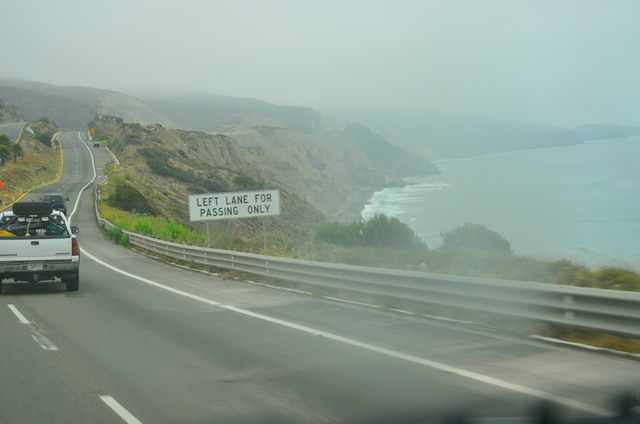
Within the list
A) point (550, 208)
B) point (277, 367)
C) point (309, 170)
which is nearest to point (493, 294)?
point (277, 367)

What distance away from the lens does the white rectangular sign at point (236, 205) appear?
63.2ft

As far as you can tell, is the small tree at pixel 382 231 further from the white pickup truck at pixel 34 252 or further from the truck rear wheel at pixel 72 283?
the white pickup truck at pixel 34 252

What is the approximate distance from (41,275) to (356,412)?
36.6 feet

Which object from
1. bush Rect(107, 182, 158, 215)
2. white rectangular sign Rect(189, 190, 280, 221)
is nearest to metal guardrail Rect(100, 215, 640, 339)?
white rectangular sign Rect(189, 190, 280, 221)

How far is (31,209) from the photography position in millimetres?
15312

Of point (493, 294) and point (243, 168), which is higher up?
point (243, 168)

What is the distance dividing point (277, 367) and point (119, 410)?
1.97 m

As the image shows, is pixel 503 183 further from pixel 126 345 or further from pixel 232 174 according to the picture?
pixel 126 345

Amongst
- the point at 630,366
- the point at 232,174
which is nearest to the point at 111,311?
the point at 630,366

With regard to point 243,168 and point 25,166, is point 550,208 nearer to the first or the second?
point 243,168

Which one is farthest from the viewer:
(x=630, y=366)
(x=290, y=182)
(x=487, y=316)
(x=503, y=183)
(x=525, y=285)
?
(x=290, y=182)

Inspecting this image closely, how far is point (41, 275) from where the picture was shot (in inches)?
570

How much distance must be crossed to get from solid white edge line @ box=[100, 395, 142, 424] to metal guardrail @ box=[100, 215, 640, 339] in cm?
511

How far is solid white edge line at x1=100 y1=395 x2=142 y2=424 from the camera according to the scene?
5436 mm
